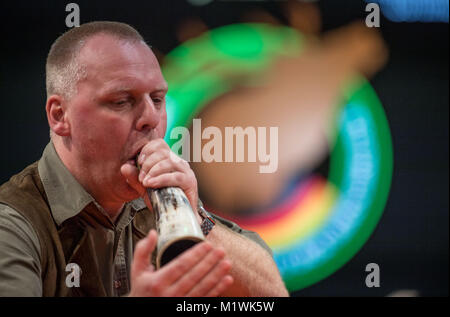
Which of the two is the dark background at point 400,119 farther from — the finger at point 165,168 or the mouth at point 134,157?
the finger at point 165,168

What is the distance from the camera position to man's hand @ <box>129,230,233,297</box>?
113cm

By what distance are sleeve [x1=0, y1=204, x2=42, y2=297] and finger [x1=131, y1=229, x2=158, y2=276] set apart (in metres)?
0.37

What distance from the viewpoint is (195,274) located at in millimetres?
1143

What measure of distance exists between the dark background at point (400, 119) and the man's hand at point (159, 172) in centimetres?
91

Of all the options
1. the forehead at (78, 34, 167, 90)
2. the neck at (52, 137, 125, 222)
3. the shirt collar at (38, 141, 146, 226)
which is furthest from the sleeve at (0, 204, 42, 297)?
the forehead at (78, 34, 167, 90)

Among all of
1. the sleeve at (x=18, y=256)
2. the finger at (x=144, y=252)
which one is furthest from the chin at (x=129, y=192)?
the finger at (x=144, y=252)

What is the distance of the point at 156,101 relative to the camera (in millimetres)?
1839

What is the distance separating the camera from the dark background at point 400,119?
2.44m

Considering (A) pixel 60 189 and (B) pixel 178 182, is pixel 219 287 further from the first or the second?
(A) pixel 60 189

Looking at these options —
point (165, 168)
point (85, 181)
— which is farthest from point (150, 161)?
point (85, 181)

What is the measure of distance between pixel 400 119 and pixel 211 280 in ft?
6.37
